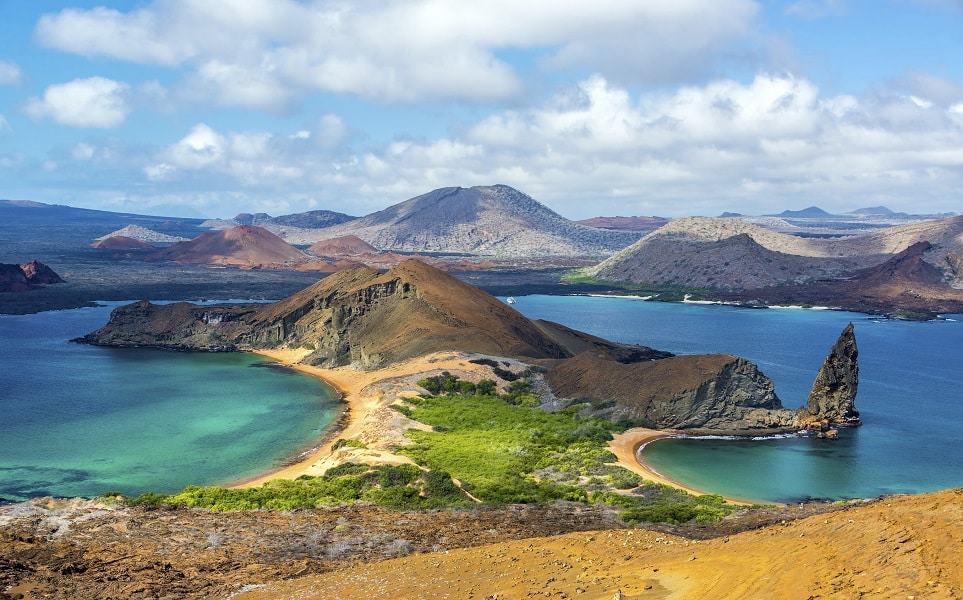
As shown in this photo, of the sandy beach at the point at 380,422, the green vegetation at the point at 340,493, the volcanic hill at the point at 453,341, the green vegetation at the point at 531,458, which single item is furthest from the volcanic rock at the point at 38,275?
the green vegetation at the point at 340,493

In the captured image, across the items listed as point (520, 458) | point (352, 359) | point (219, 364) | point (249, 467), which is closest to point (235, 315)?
point (219, 364)

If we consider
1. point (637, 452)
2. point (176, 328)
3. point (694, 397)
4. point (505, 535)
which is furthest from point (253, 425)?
point (176, 328)

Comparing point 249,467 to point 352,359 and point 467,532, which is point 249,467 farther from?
point 352,359

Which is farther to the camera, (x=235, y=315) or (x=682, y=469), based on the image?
(x=235, y=315)

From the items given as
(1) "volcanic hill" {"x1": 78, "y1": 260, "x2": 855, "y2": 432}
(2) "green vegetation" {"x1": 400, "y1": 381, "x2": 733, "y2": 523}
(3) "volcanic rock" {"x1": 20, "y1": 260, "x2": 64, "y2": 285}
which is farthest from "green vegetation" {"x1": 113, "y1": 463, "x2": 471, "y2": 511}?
(3) "volcanic rock" {"x1": 20, "y1": 260, "x2": 64, "y2": 285}

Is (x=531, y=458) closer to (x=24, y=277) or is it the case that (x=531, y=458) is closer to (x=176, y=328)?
(x=176, y=328)

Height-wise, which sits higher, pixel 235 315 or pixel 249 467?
pixel 235 315
